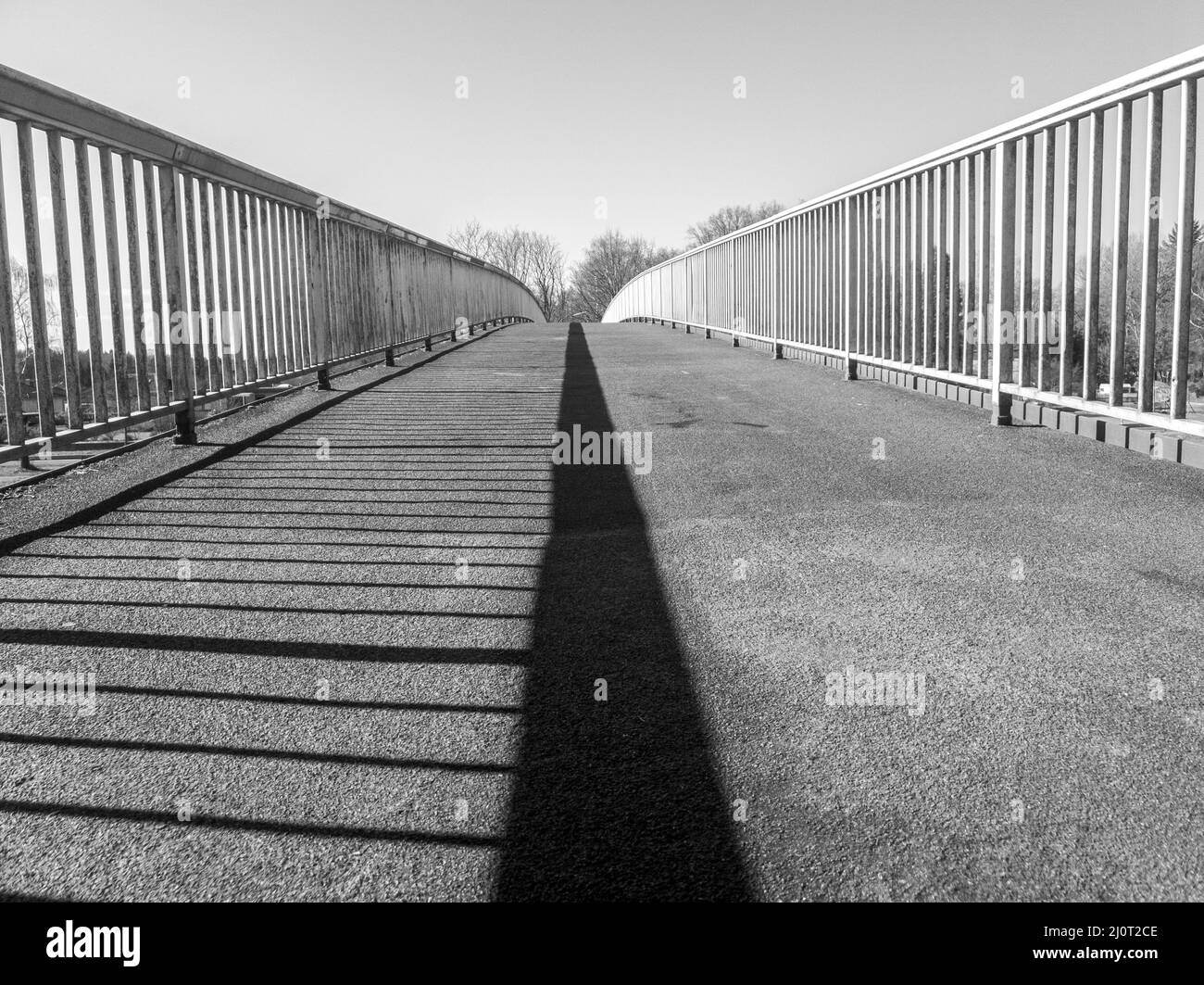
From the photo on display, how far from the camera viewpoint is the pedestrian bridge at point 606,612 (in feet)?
7.03

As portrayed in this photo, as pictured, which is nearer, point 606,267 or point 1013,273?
point 1013,273

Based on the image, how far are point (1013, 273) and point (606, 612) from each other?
476 centimetres

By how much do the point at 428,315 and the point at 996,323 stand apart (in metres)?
12.0

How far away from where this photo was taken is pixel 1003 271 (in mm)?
6984

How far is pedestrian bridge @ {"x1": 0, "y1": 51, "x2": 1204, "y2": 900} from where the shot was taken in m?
2.14

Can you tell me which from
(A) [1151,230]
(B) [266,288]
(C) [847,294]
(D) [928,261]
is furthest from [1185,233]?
(B) [266,288]

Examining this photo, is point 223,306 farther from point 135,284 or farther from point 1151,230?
point 1151,230

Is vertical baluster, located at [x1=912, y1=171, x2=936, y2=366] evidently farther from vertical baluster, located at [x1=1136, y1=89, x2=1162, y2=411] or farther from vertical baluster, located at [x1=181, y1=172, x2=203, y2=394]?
vertical baluster, located at [x1=181, y1=172, x2=203, y2=394]

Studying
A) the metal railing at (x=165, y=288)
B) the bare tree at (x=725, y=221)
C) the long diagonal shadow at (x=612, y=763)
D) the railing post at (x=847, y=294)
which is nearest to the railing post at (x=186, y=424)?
the metal railing at (x=165, y=288)

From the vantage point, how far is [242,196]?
8.51m

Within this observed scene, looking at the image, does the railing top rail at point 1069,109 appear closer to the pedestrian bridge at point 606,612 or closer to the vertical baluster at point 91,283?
the pedestrian bridge at point 606,612

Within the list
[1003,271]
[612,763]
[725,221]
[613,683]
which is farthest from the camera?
[725,221]

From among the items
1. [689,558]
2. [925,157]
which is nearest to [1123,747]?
[689,558]
